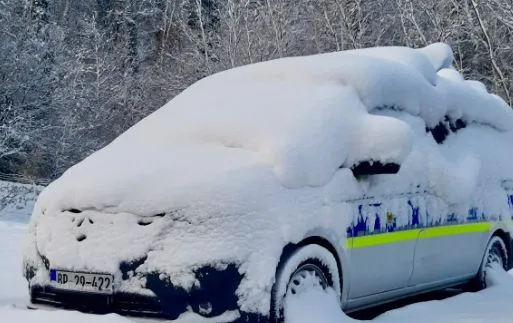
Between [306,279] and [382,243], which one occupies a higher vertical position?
[382,243]

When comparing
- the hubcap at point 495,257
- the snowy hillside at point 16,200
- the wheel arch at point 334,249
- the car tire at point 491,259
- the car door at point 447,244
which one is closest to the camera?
the wheel arch at point 334,249

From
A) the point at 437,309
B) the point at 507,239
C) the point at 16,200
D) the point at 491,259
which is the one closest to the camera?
the point at 437,309

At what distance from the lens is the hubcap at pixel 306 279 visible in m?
4.61

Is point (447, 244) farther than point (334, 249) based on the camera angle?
Yes

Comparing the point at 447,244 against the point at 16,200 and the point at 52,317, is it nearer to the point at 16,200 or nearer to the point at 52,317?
the point at 52,317

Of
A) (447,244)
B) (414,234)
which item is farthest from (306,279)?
(447,244)

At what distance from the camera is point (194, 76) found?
2948cm

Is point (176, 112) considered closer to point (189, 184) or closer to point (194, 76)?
point (189, 184)

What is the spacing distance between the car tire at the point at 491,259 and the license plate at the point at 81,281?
361 centimetres

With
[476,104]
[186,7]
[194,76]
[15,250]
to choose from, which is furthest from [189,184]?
[186,7]

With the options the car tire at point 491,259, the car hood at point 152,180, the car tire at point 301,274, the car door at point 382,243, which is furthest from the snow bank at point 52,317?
the car tire at point 491,259

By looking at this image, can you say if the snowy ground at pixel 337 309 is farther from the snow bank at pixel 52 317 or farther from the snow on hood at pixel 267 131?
the snow on hood at pixel 267 131

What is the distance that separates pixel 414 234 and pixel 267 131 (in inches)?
57.3

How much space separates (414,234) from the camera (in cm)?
568
